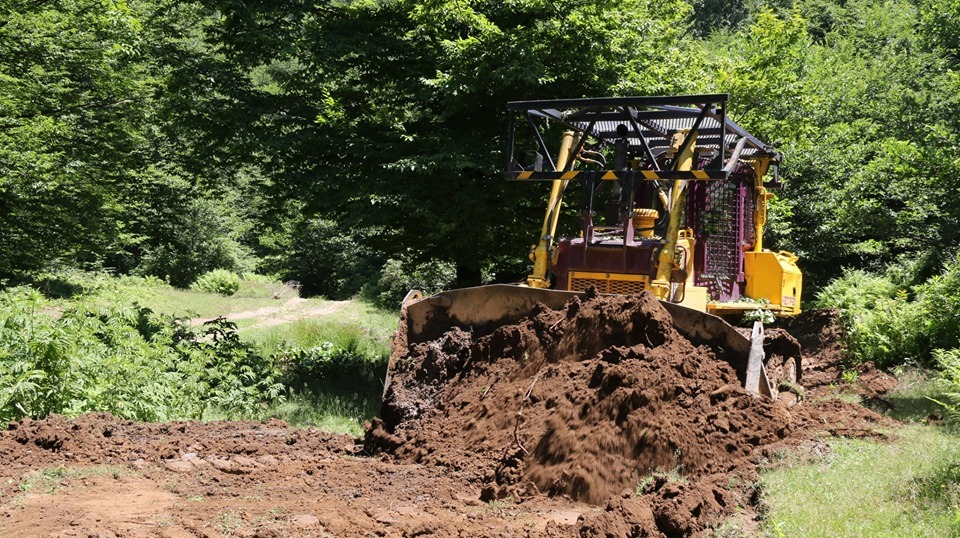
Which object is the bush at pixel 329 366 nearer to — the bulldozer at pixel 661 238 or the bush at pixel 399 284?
the bulldozer at pixel 661 238

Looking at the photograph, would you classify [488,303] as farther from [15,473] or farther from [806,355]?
[806,355]

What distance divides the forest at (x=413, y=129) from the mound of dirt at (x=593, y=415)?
180 inches

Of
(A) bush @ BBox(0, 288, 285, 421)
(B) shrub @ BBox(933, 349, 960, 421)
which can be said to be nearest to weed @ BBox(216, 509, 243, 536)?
(A) bush @ BBox(0, 288, 285, 421)

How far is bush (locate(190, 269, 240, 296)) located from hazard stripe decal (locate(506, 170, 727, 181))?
1049 inches

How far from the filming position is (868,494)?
5.57m

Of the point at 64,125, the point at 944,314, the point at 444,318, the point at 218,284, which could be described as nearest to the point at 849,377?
the point at 944,314

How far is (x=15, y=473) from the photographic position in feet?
21.9

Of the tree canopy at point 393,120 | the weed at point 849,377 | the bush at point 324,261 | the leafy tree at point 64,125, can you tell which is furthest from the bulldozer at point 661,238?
the bush at point 324,261

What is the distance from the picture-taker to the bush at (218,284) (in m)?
34.0

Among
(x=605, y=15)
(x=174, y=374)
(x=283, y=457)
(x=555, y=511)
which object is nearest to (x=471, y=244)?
Answer: (x=605, y=15)

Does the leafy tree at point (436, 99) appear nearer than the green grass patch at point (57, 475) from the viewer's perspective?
No

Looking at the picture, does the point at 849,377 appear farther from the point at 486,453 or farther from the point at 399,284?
the point at 399,284

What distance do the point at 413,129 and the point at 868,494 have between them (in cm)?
960

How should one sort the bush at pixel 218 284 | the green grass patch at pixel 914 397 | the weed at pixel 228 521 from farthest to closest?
the bush at pixel 218 284 < the green grass patch at pixel 914 397 < the weed at pixel 228 521
